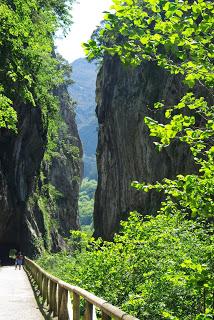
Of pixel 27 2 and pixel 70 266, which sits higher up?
pixel 27 2

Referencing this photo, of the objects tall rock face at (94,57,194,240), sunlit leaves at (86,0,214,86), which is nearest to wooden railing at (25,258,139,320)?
sunlit leaves at (86,0,214,86)

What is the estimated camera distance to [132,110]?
1617 inches

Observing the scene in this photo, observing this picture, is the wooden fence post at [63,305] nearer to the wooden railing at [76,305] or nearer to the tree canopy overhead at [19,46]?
the wooden railing at [76,305]

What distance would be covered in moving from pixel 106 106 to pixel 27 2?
3167 centimetres

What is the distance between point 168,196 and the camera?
826 centimetres

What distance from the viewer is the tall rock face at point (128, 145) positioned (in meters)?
33.8

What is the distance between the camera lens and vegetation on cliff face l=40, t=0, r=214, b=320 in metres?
4.50

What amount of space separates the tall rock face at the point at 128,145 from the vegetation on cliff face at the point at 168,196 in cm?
2012

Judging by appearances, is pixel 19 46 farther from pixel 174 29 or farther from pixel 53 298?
pixel 174 29

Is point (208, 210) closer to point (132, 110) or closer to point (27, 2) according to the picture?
point (27, 2)

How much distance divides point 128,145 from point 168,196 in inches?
1320

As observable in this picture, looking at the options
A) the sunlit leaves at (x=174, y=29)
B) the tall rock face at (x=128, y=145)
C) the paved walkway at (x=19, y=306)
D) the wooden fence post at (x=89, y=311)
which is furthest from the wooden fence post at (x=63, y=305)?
the tall rock face at (x=128, y=145)

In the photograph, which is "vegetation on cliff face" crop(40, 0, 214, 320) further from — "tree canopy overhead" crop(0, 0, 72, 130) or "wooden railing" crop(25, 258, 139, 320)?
"tree canopy overhead" crop(0, 0, 72, 130)

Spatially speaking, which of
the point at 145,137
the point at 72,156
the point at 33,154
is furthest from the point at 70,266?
the point at 72,156
